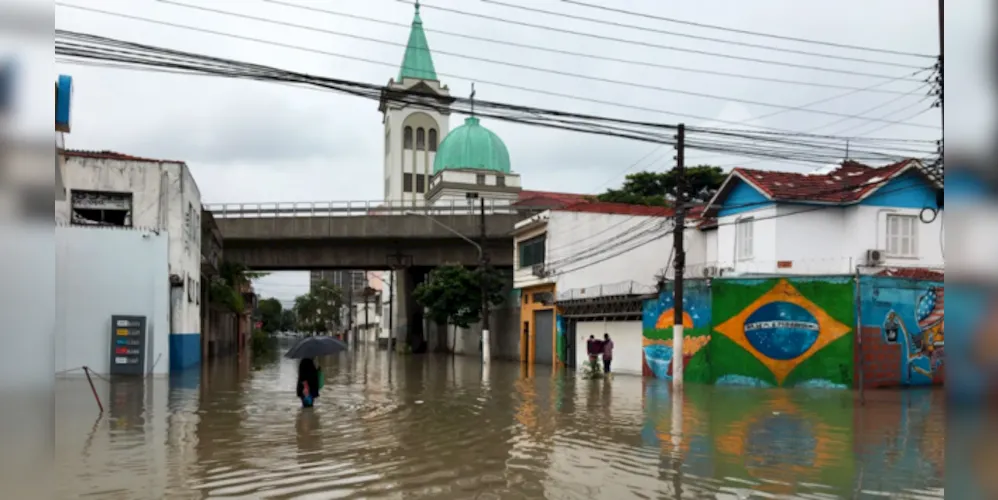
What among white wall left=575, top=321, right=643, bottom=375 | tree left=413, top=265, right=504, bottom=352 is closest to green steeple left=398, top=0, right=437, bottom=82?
tree left=413, top=265, right=504, bottom=352

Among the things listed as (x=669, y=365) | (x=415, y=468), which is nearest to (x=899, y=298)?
(x=669, y=365)

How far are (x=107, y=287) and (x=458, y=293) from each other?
23569 millimetres

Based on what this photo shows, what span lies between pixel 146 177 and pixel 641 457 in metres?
19.2

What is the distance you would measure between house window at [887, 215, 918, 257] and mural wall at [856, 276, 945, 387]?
126 cm

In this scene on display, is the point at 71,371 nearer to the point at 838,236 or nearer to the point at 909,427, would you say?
the point at 909,427

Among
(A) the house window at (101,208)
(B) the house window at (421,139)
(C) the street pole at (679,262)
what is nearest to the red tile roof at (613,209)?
(C) the street pole at (679,262)

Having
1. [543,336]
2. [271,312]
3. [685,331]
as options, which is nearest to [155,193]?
[685,331]

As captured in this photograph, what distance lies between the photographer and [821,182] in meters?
25.1

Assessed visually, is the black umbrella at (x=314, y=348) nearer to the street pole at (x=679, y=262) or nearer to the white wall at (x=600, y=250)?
the street pole at (x=679, y=262)

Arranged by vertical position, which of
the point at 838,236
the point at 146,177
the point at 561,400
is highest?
the point at 146,177

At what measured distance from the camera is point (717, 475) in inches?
366

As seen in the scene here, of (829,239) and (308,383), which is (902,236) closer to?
(829,239)

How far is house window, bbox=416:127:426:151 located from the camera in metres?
85.7

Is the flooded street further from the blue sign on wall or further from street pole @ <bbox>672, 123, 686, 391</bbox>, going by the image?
the blue sign on wall
